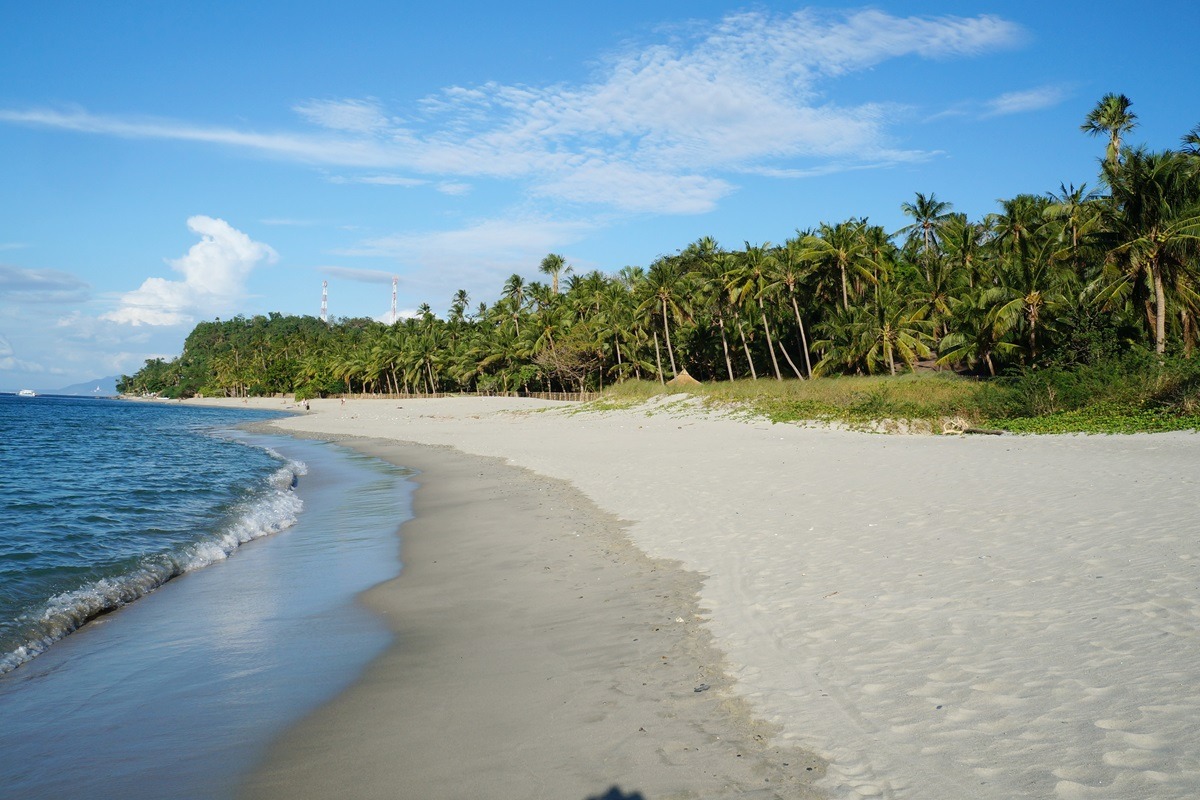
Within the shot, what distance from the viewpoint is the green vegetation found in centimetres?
2516

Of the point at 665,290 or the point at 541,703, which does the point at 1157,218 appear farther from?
the point at 665,290

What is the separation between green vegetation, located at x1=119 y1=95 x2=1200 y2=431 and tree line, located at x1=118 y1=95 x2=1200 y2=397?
0.14 meters

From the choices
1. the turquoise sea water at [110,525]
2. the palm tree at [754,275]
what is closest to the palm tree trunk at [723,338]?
the palm tree at [754,275]

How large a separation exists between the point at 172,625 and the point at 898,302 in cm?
4917

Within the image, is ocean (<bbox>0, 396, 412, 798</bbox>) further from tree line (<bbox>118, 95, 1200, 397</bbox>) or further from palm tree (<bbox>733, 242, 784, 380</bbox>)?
palm tree (<bbox>733, 242, 784, 380</bbox>)

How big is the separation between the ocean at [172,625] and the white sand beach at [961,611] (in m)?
1.40

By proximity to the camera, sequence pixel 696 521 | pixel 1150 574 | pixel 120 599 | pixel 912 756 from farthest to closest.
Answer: pixel 696 521 < pixel 120 599 < pixel 1150 574 < pixel 912 756

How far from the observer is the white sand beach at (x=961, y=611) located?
4012 mm

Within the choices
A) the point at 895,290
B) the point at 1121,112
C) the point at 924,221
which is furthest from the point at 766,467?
the point at 924,221

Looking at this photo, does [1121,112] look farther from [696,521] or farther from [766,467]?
[696,521]

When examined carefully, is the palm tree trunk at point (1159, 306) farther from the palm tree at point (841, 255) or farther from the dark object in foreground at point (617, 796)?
the dark object in foreground at point (617, 796)

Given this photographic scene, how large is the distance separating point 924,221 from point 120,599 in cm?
6500

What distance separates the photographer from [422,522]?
1421 centimetres

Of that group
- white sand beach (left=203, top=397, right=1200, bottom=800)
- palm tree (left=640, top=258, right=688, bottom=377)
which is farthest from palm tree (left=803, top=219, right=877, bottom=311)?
white sand beach (left=203, top=397, right=1200, bottom=800)
